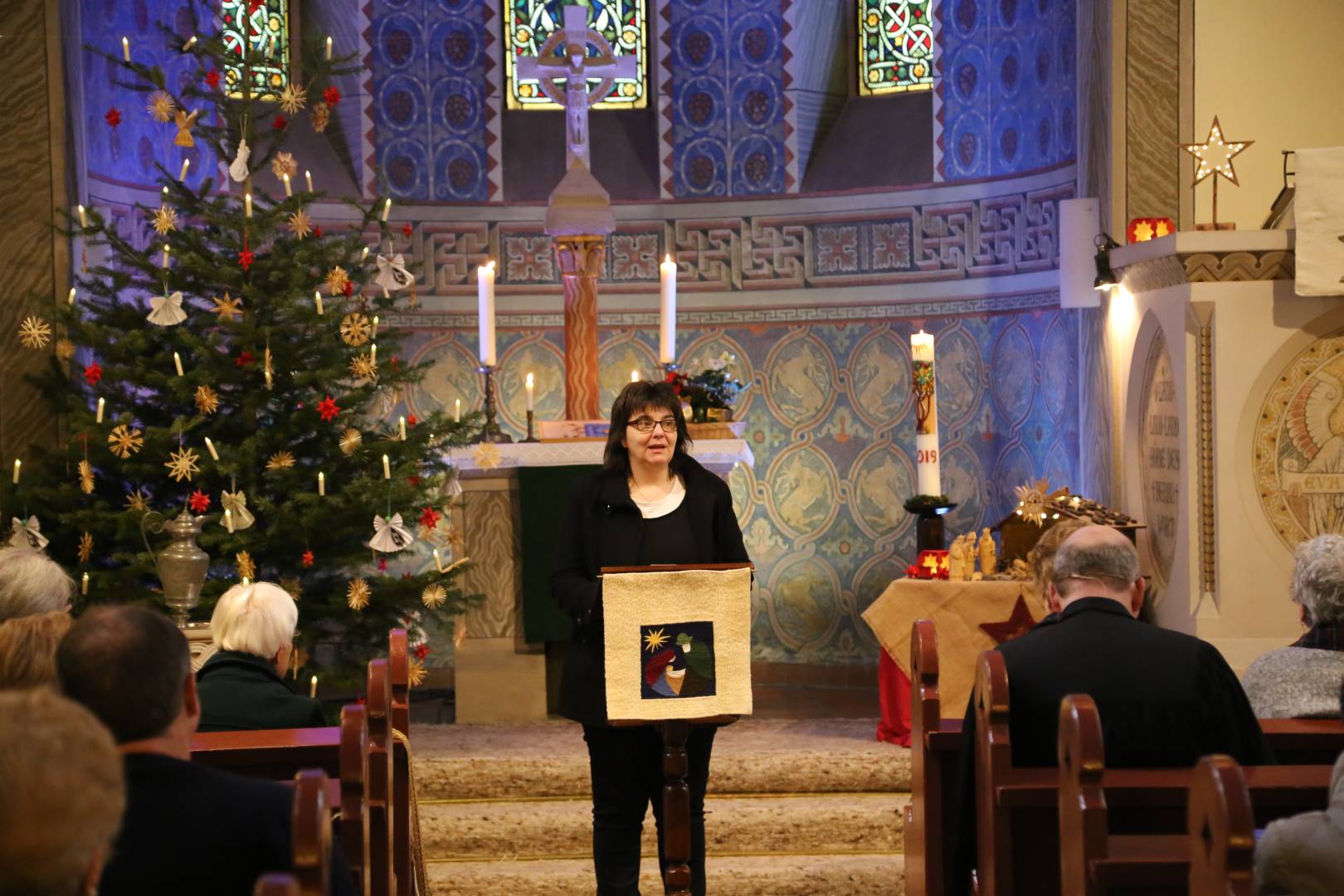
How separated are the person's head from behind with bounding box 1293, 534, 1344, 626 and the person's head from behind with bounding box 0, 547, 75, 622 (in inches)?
107

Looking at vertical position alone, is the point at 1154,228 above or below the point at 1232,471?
above

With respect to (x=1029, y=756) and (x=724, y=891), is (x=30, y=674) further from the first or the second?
(x=724, y=891)

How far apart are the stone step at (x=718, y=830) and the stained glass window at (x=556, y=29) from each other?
218 inches

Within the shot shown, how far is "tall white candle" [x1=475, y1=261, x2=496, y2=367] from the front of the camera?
6969 millimetres

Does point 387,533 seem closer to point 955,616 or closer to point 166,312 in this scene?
point 166,312

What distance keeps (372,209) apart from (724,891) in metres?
2.94

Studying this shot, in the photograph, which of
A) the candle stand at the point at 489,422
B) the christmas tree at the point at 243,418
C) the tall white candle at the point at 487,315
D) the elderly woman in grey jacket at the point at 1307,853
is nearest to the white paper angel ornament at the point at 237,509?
the christmas tree at the point at 243,418

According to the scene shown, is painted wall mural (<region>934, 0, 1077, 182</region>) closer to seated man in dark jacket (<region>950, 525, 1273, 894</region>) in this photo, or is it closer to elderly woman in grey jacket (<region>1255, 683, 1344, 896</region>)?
seated man in dark jacket (<region>950, 525, 1273, 894</region>)

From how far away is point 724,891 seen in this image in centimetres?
523

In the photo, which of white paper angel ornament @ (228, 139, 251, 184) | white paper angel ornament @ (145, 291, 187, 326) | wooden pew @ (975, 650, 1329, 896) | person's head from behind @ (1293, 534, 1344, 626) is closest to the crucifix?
white paper angel ornament @ (228, 139, 251, 184)

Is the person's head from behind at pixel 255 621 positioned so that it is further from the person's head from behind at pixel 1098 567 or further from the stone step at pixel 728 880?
the stone step at pixel 728 880

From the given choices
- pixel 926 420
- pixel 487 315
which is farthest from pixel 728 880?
pixel 487 315

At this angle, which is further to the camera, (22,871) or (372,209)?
(372,209)

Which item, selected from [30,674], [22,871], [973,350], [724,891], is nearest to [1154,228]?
[973,350]
